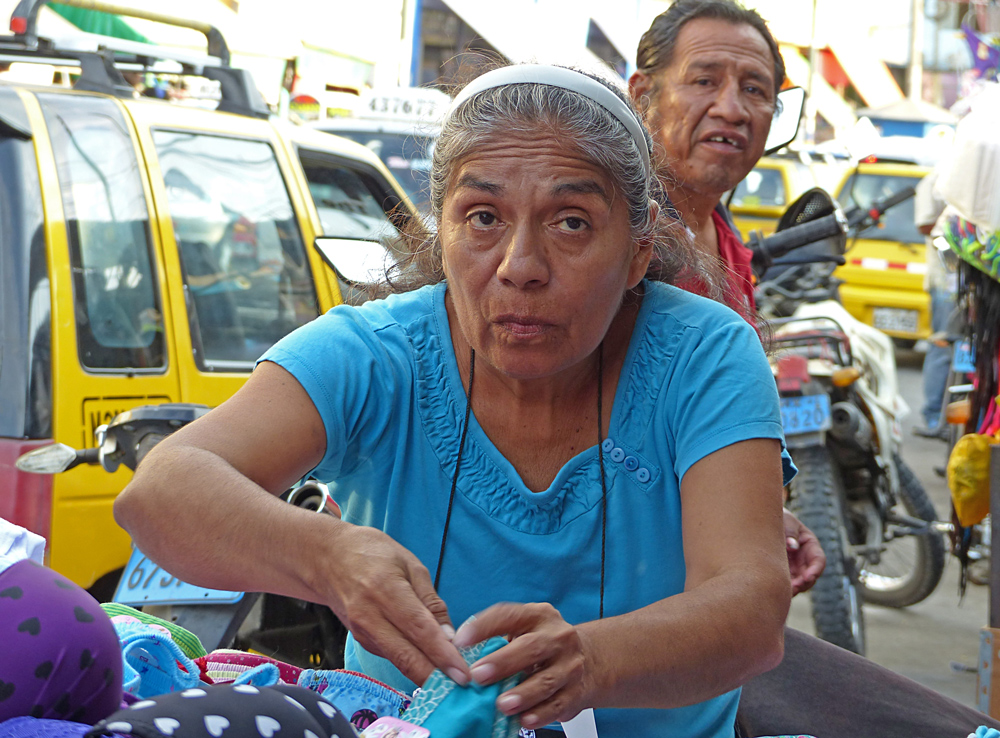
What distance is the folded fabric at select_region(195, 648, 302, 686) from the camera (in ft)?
4.67

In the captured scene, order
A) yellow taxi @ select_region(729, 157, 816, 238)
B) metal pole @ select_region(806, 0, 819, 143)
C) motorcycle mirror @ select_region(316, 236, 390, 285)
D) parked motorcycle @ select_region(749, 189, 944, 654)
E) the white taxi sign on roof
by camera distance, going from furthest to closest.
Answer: metal pole @ select_region(806, 0, 819, 143), yellow taxi @ select_region(729, 157, 816, 238), the white taxi sign on roof, parked motorcycle @ select_region(749, 189, 944, 654), motorcycle mirror @ select_region(316, 236, 390, 285)

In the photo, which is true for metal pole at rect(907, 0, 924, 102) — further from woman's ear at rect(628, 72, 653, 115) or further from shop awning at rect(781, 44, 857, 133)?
woman's ear at rect(628, 72, 653, 115)

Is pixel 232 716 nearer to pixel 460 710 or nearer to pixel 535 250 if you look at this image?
pixel 460 710

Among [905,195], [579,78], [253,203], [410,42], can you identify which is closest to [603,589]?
[579,78]

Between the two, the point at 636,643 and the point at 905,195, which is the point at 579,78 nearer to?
the point at 636,643

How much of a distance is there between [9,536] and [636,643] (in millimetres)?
698

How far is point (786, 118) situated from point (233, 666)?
2240 millimetres

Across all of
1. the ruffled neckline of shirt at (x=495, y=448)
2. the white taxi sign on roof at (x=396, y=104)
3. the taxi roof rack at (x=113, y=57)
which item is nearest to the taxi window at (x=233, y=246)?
the taxi roof rack at (x=113, y=57)

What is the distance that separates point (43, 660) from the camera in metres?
0.97

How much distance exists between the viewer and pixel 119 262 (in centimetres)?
315

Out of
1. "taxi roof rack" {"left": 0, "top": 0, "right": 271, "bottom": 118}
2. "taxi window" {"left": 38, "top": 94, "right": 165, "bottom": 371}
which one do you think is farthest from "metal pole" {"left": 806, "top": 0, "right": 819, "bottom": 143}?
"taxi window" {"left": 38, "top": 94, "right": 165, "bottom": 371}

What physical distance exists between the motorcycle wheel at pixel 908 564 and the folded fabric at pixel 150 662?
4.15 metres

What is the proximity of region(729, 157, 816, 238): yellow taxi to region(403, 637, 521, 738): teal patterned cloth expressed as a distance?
12630 mm

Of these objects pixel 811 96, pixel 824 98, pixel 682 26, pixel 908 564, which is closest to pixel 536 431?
pixel 682 26
